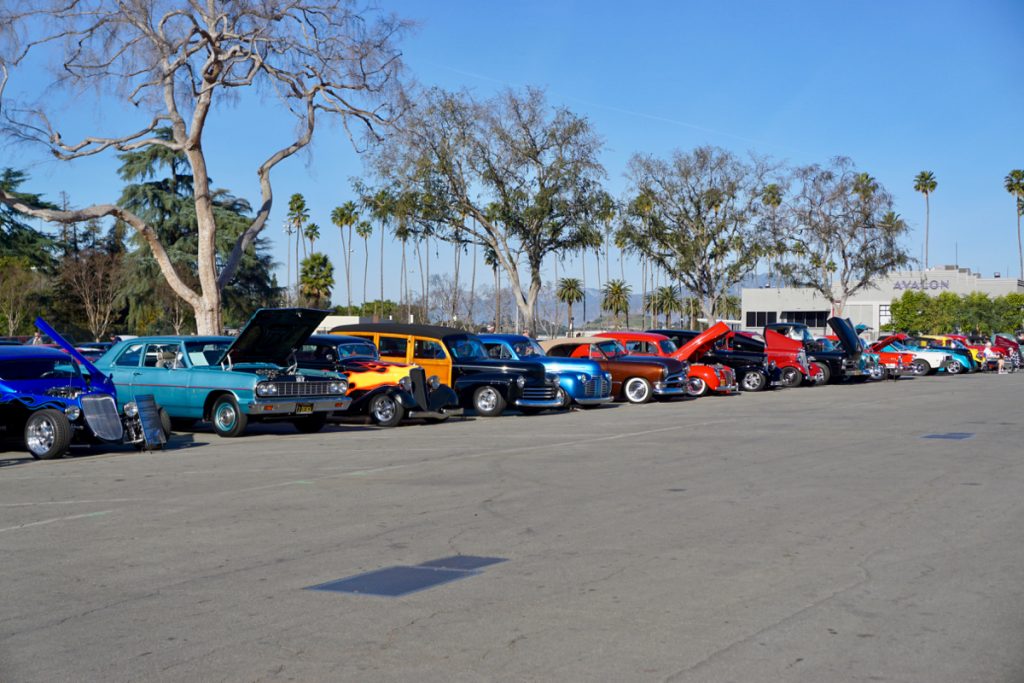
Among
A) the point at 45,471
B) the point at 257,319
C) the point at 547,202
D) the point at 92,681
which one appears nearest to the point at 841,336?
the point at 547,202

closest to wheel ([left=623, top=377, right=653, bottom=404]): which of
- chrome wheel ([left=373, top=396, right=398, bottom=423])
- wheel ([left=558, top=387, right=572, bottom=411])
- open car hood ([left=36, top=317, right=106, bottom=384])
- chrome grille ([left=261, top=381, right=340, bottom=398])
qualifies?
wheel ([left=558, top=387, right=572, bottom=411])

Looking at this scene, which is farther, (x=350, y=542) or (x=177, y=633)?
(x=350, y=542)

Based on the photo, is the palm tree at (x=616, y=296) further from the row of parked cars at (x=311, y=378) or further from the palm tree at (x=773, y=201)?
Answer: the row of parked cars at (x=311, y=378)

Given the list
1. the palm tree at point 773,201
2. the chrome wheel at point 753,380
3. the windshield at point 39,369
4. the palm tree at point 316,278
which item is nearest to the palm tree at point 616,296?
the palm tree at point 316,278

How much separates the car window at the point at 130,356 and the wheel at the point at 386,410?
4.15 meters

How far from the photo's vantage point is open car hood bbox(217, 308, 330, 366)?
57.6ft

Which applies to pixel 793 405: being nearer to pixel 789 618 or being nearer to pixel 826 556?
pixel 826 556

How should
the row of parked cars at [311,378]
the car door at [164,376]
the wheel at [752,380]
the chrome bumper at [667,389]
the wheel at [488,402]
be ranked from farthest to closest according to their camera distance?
the wheel at [752,380] → the chrome bumper at [667,389] → the wheel at [488,402] → the car door at [164,376] → the row of parked cars at [311,378]

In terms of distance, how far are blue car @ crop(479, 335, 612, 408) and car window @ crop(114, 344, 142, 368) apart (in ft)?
25.9

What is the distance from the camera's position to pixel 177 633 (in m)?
6.10

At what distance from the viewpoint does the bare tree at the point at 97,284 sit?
52.0 metres

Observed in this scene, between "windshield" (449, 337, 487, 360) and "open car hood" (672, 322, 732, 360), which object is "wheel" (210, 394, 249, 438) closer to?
"windshield" (449, 337, 487, 360)

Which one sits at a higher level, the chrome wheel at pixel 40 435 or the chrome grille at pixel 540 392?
the chrome grille at pixel 540 392

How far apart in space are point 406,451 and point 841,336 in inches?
970
